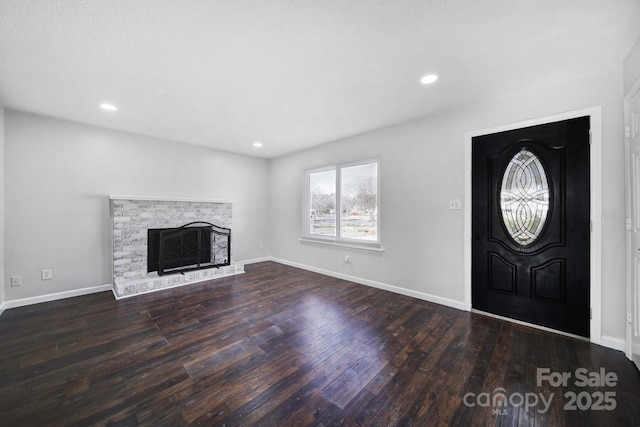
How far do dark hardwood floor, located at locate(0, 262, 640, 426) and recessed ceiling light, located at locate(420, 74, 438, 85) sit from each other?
8.25 ft

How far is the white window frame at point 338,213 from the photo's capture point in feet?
12.7

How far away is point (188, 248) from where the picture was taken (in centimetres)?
439

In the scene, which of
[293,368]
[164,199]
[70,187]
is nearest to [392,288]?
[293,368]

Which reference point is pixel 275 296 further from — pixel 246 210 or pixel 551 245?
pixel 551 245

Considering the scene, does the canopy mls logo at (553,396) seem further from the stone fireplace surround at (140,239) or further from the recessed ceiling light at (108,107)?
the recessed ceiling light at (108,107)

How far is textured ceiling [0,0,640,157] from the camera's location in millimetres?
1578

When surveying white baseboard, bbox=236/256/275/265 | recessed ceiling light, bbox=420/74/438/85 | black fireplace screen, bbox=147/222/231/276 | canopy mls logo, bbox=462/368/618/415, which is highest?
recessed ceiling light, bbox=420/74/438/85

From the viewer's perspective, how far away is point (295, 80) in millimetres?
2426

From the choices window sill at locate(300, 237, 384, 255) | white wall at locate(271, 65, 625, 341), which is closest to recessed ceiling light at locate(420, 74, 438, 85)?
white wall at locate(271, 65, 625, 341)

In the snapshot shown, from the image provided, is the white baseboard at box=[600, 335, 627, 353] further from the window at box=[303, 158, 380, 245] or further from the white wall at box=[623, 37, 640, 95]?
the window at box=[303, 158, 380, 245]

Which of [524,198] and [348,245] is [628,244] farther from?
[348,245]

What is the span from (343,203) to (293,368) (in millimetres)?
2994

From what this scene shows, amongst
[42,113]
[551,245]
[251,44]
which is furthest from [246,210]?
[551,245]

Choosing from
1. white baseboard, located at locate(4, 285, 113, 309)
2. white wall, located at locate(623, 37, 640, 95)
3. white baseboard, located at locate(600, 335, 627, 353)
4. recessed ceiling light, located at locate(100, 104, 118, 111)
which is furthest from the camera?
white baseboard, located at locate(4, 285, 113, 309)
